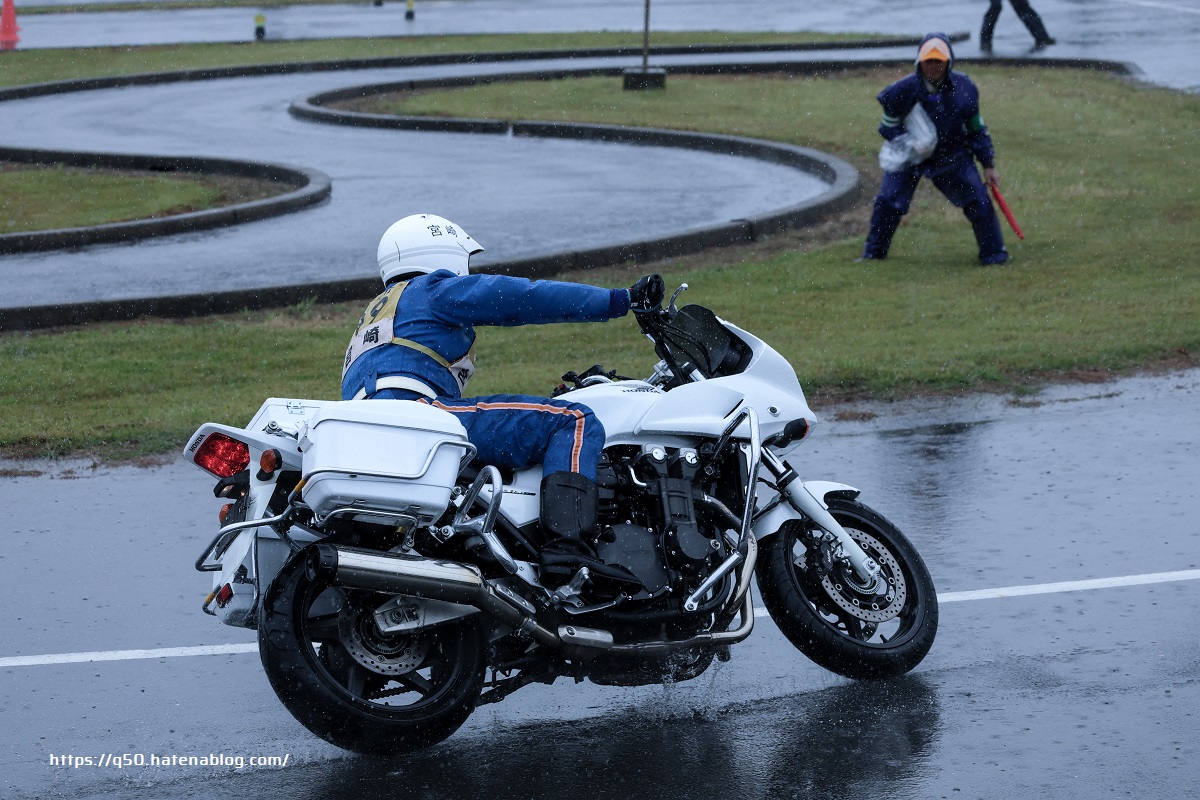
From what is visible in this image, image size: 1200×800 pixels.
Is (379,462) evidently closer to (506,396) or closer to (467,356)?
(506,396)

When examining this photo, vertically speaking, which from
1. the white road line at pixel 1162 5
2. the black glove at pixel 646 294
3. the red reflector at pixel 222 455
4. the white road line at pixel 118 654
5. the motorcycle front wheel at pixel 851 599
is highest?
the white road line at pixel 1162 5

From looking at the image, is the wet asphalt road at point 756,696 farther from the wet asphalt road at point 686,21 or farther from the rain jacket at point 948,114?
the wet asphalt road at point 686,21

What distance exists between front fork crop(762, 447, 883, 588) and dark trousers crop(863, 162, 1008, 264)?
7.86 meters

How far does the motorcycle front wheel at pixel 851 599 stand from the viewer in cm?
541

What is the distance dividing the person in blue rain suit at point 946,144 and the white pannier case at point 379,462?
28.8 feet

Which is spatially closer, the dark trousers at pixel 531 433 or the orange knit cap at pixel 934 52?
the dark trousers at pixel 531 433

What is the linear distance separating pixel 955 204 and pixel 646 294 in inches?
331

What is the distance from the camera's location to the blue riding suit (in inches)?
201

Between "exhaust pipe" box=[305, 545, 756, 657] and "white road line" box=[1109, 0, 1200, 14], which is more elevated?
"white road line" box=[1109, 0, 1200, 14]

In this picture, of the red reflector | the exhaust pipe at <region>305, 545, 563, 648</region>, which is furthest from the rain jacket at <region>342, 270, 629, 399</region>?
the exhaust pipe at <region>305, 545, 563, 648</region>

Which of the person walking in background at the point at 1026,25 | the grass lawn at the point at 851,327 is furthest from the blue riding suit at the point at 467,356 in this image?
the person walking in background at the point at 1026,25

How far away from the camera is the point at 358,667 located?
4758 millimetres

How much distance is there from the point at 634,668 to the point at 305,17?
38.0 m

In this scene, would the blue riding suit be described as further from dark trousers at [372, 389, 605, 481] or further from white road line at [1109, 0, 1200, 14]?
white road line at [1109, 0, 1200, 14]
